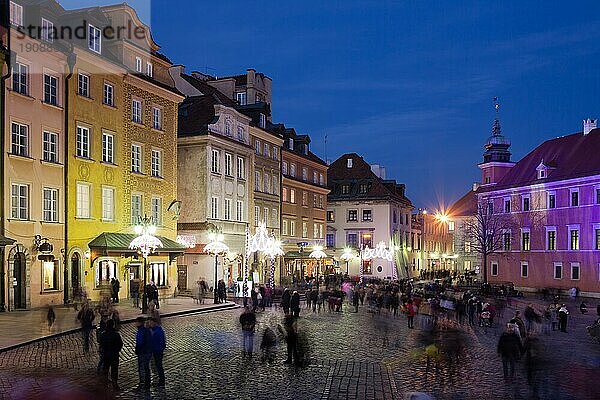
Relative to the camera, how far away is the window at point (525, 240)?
66875 mm

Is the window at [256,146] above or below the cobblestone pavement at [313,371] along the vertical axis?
above

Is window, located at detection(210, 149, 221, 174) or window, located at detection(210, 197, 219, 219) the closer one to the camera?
window, located at detection(210, 197, 219, 219)

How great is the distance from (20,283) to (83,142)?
327 inches

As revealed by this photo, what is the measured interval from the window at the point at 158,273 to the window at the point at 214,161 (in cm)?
864

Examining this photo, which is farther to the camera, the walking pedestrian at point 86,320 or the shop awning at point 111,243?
the shop awning at point 111,243

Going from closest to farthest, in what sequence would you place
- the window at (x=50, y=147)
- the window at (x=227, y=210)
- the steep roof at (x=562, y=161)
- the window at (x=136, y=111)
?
1. the window at (x=50, y=147)
2. the window at (x=136, y=111)
3. the window at (x=227, y=210)
4. the steep roof at (x=562, y=161)

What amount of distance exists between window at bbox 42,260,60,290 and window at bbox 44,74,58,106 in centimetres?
786

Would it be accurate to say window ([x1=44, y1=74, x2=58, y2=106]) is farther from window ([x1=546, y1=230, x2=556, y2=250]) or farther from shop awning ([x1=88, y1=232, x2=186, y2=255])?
window ([x1=546, y1=230, x2=556, y2=250])

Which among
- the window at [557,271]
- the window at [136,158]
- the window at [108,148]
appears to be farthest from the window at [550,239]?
the window at [108,148]

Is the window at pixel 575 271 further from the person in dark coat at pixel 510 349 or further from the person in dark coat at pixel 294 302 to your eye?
the person in dark coat at pixel 510 349

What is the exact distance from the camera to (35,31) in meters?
33.1

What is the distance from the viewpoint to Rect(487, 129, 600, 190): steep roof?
60688mm

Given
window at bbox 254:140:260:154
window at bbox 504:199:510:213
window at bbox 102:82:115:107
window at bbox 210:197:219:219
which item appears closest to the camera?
window at bbox 102:82:115:107

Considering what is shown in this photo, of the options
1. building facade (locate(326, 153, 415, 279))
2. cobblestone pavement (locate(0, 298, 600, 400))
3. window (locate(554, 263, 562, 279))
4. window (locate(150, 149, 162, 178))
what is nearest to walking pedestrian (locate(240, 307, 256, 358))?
cobblestone pavement (locate(0, 298, 600, 400))
